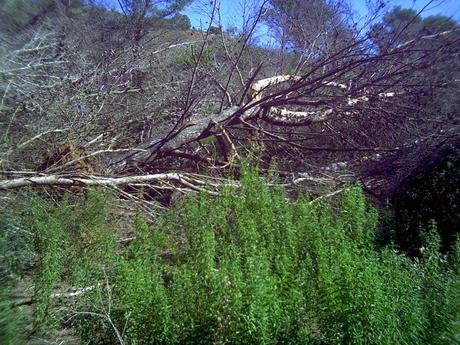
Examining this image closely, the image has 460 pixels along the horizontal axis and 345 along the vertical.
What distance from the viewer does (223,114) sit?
28.6 ft

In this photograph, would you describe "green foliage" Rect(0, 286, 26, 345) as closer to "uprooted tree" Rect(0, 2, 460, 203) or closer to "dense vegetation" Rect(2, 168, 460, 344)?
"dense vegetation" Rect(2, 168, 460, 344)

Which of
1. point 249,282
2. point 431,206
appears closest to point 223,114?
point 431,206

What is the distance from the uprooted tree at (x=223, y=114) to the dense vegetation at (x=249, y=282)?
5.35 feet

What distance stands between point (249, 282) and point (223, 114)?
18.0 ft

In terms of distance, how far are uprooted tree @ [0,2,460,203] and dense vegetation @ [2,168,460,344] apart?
5.35 feet

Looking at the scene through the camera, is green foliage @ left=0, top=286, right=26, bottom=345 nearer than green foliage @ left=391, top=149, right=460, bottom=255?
Yes

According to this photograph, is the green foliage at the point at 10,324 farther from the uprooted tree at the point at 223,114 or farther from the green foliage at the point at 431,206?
the green foliage at the point at 431,206

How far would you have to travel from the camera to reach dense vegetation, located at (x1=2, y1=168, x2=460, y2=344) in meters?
3.38

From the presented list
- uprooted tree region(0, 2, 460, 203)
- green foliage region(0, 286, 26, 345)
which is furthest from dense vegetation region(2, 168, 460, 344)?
uprooted tree region(0, 2, 460, 203)

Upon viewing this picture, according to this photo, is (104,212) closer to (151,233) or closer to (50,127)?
(151,233)

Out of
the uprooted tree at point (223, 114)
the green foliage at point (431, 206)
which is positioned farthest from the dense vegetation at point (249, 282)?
the uprooted tree at point (223, 114)

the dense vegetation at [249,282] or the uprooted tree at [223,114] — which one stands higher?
the uprooted tree at [223,114]

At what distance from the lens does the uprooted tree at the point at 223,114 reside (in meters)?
6.88

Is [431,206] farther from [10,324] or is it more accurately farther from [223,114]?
[10,324]
